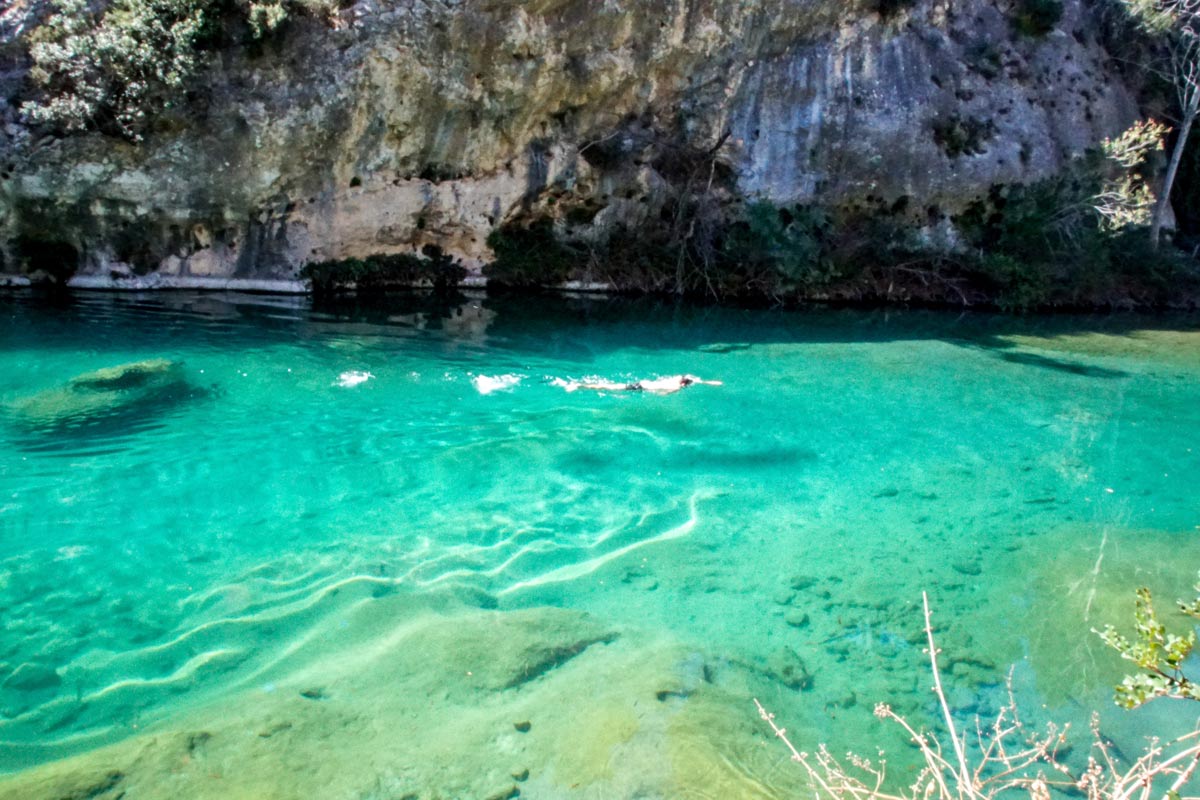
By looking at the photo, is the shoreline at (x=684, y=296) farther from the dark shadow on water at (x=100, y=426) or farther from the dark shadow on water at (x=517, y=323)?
the dark shadow on water at (x=100, y=426)

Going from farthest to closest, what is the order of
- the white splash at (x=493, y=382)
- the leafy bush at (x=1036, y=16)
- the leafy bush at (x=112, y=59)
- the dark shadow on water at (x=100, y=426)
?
the leafy bush at (x=1036, y=16) → the leafy bush at (x=112, y=59) → the white splash at (x=493, y=382) → the dark shadow on water at (x=100, y=426)

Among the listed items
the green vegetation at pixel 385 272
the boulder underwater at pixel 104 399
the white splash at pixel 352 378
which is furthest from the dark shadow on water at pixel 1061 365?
the boulder underwater at pixel 104 399

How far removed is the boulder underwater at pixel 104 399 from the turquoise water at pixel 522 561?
0.06 meters

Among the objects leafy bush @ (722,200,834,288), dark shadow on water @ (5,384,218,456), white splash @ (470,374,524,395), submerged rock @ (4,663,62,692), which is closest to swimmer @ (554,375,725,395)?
white splash @ (470,374,524,395)

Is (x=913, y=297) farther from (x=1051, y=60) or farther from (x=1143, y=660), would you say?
(x=1143, y=660)

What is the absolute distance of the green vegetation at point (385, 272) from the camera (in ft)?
57.3

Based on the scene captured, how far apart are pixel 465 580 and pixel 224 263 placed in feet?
41.8

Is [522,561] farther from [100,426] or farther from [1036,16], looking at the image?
[1036,16]

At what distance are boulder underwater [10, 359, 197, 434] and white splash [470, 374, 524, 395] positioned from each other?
3.48 metres

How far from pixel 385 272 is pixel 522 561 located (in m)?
12.9

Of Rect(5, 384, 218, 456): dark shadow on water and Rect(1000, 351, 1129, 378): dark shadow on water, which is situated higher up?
Rect(1000, 351, 1129, 378): dark shadow on water

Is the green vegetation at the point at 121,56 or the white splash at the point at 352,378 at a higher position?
the green vegetation at the point at 121,56

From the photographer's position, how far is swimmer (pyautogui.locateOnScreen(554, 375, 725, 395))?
11.4 meters

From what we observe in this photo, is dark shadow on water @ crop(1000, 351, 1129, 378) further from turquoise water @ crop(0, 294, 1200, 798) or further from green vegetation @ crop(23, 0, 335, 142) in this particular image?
green vegetation @ crop(23, 0, 335, 142)
